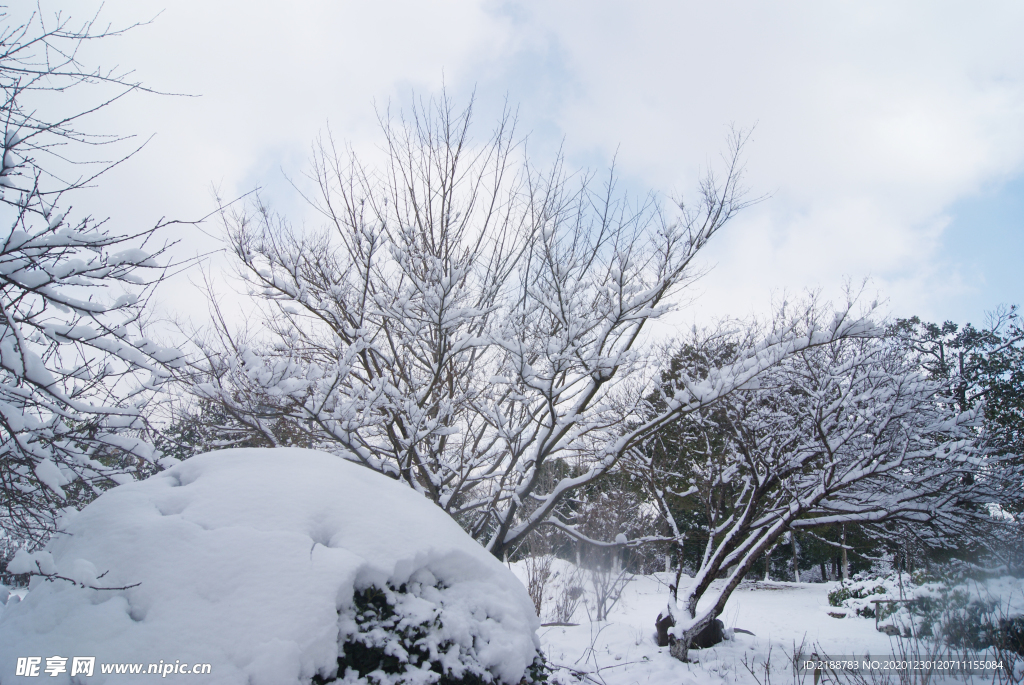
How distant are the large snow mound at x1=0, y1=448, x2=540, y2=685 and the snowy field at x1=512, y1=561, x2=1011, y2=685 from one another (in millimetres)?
1378

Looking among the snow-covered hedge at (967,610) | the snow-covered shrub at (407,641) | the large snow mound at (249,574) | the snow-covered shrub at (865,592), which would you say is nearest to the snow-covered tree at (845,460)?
the snow-covered hedge at (967,610)

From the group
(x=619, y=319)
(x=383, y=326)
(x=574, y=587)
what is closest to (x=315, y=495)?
(x=619, y=319)

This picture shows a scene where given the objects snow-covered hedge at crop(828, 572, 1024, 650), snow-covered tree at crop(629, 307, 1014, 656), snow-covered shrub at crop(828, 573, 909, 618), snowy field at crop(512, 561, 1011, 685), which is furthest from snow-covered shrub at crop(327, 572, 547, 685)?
snow-covered shrub at crop(828, 573, 909, 618)

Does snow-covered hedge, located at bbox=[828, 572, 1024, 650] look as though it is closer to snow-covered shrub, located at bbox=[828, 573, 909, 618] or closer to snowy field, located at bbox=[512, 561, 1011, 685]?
snowy field, located at bbox=[512, 561, 1011, 685]

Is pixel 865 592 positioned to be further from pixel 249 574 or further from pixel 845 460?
pixel 249 574

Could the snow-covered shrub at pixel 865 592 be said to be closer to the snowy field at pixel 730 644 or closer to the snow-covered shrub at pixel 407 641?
the snowy field at pixel 730 644

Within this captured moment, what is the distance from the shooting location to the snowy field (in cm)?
525

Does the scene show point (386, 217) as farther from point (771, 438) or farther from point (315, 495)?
Result: point (771, 438)

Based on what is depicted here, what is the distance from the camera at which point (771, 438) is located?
24.0 feet

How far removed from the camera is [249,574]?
162cm

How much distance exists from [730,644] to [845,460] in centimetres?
307

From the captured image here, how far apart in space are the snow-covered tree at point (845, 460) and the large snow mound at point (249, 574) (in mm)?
3290

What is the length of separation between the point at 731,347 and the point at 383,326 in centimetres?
635

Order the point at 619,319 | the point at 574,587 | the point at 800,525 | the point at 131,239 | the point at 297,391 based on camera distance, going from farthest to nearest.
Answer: the point at 574,587 < the point at 800,525 < the point at 619,319 < the point at 297,391 < the point at 131,239
